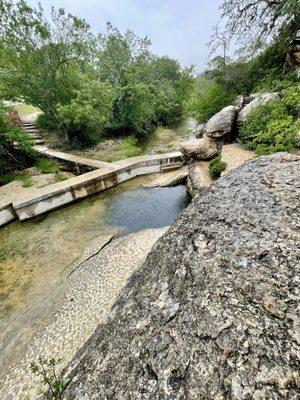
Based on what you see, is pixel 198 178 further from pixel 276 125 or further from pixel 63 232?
pixel 63 232

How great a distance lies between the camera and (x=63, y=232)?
219 inches

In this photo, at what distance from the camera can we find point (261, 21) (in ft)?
31.4

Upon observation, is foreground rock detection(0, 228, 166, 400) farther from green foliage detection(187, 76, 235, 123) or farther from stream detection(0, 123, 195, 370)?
green foliage detection(187, 76, 235, 123)

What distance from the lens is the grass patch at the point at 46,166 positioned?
8.79 metres

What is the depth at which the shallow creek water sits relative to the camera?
13.1 feet

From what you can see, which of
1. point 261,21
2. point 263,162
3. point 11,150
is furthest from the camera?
point 261,21

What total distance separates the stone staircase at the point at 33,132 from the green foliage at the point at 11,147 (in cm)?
273

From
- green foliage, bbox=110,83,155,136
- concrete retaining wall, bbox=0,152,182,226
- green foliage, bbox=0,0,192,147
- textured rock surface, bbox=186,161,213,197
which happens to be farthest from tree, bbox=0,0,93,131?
textured rock surface, bbox=186,161,213,197

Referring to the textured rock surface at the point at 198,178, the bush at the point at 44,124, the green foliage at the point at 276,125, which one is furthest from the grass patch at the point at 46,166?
the green foliage at the point at 276,125

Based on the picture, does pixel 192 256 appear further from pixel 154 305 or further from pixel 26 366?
pixel 26 366

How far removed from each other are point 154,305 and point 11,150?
955cm

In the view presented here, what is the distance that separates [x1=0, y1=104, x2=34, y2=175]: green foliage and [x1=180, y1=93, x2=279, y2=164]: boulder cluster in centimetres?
649

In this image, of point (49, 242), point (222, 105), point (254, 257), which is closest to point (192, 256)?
point (254, 257)

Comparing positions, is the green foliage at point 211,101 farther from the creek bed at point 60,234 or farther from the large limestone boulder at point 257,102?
the creek bed at point 60,234
